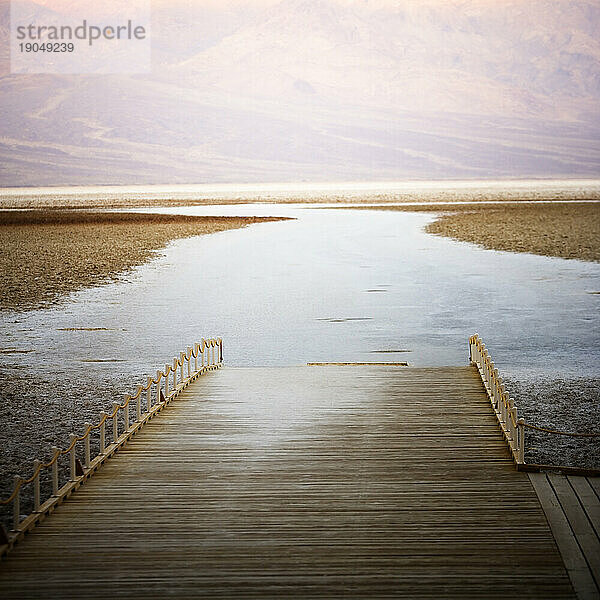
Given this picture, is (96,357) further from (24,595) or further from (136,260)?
(136,260)

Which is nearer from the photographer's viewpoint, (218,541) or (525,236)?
(218,541)

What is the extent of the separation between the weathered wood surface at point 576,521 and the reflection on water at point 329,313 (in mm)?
6448

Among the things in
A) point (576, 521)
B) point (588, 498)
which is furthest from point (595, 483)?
point (576, 521)

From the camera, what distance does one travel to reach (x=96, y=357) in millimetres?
15102

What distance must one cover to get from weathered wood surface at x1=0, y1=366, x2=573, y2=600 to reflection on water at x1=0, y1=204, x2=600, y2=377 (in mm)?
5273

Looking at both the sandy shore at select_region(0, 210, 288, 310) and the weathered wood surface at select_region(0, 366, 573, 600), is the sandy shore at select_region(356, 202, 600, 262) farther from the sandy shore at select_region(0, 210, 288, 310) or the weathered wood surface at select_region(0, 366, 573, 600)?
the weathered wood surface at select_region(0, 366, 573, 600)

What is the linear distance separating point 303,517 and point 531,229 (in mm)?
36935

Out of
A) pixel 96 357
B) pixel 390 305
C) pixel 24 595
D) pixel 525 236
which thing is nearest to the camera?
pixel 24 595

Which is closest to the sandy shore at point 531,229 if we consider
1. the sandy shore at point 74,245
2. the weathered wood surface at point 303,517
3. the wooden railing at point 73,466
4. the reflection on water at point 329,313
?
the reflection on water at point 329,313

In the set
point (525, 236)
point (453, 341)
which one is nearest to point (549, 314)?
point (453, 341)

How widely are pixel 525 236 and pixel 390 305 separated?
61.8 ft

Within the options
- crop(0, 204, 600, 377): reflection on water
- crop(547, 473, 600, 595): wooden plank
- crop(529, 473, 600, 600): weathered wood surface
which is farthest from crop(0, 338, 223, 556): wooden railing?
crop(547, 473, 600, 595): wooden plank

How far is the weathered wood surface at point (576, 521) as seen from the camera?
5.40m

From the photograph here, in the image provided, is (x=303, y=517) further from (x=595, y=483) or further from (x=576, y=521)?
(x=595, y=483)
